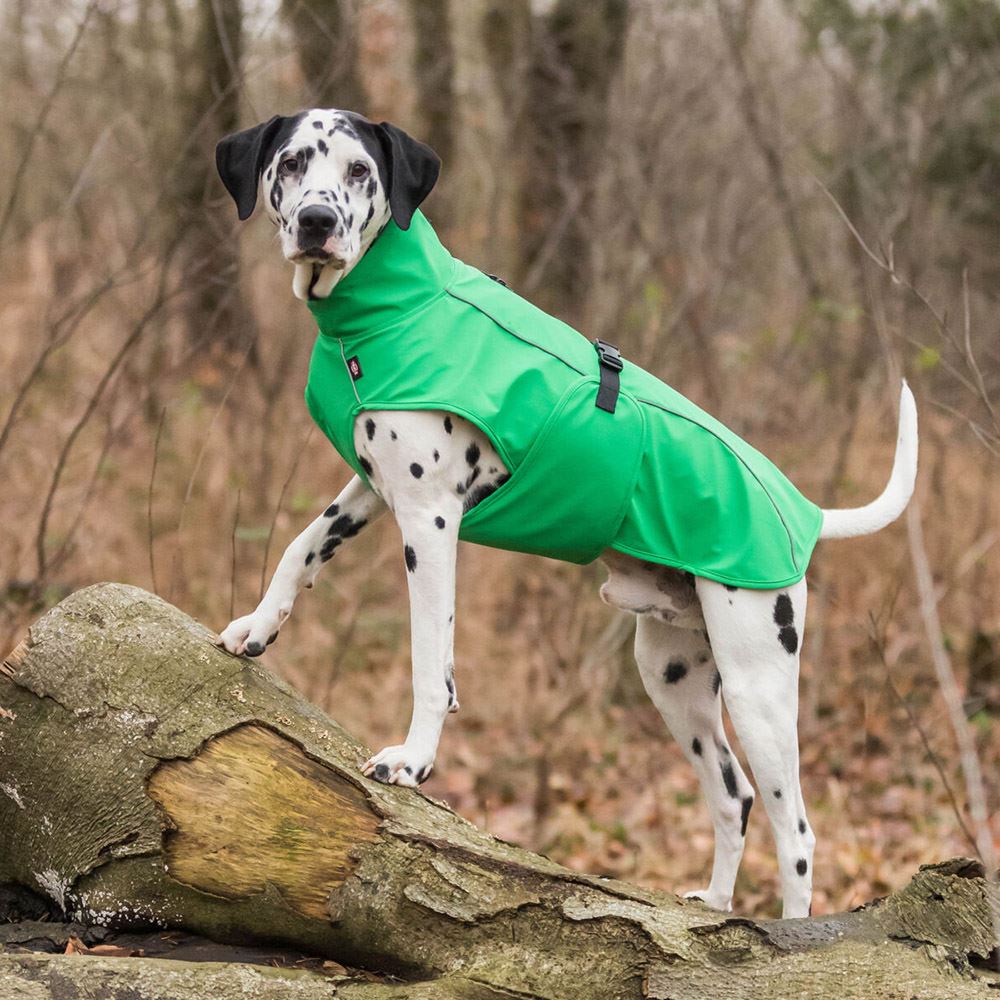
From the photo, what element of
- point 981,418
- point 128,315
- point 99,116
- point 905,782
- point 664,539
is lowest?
point 905,782

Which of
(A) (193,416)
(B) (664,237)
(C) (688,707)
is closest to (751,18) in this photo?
(B) (664,237)

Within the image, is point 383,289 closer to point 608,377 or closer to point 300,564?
point 608,377

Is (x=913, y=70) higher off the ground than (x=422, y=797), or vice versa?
(x=913, y=70)

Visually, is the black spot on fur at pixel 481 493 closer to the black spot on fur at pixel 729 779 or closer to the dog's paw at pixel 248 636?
the dog's paw at pixel 248 636

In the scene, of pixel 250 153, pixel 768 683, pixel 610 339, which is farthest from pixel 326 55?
pixel 768 683

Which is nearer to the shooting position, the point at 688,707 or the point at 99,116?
the point at 688,707

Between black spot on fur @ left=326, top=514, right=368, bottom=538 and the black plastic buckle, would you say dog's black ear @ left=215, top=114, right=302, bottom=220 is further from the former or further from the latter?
the black plastic buckle

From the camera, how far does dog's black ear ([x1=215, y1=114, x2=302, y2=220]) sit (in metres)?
3.84

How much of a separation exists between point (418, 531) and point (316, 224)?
921 millimetres

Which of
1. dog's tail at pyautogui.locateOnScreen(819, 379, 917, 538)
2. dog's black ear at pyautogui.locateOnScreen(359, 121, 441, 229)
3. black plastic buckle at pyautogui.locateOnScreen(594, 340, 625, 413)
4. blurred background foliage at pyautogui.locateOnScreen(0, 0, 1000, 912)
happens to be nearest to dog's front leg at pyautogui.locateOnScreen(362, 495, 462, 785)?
black plastic buckle at pyautogui.locateOnScreen(594, 340, 625, 413)

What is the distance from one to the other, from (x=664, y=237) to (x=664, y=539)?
5902 mm

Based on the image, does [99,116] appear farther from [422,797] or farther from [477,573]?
[422,797]

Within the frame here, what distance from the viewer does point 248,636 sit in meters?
3.87

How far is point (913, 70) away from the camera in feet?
33.1
